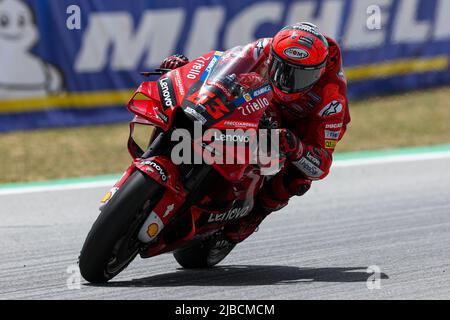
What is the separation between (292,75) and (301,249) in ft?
5.22

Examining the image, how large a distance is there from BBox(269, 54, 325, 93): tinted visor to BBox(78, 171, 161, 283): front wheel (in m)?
1.00

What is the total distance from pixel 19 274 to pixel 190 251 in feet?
3.39

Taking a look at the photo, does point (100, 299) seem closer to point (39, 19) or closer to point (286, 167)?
point (286, 167)

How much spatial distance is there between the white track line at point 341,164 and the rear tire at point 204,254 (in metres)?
2.80

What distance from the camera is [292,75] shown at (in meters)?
5.11

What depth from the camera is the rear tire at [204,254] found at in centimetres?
557

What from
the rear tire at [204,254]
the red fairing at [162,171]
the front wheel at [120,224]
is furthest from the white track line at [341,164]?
the red fairing at [162,171]

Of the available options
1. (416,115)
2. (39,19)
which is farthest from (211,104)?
(416,115)
